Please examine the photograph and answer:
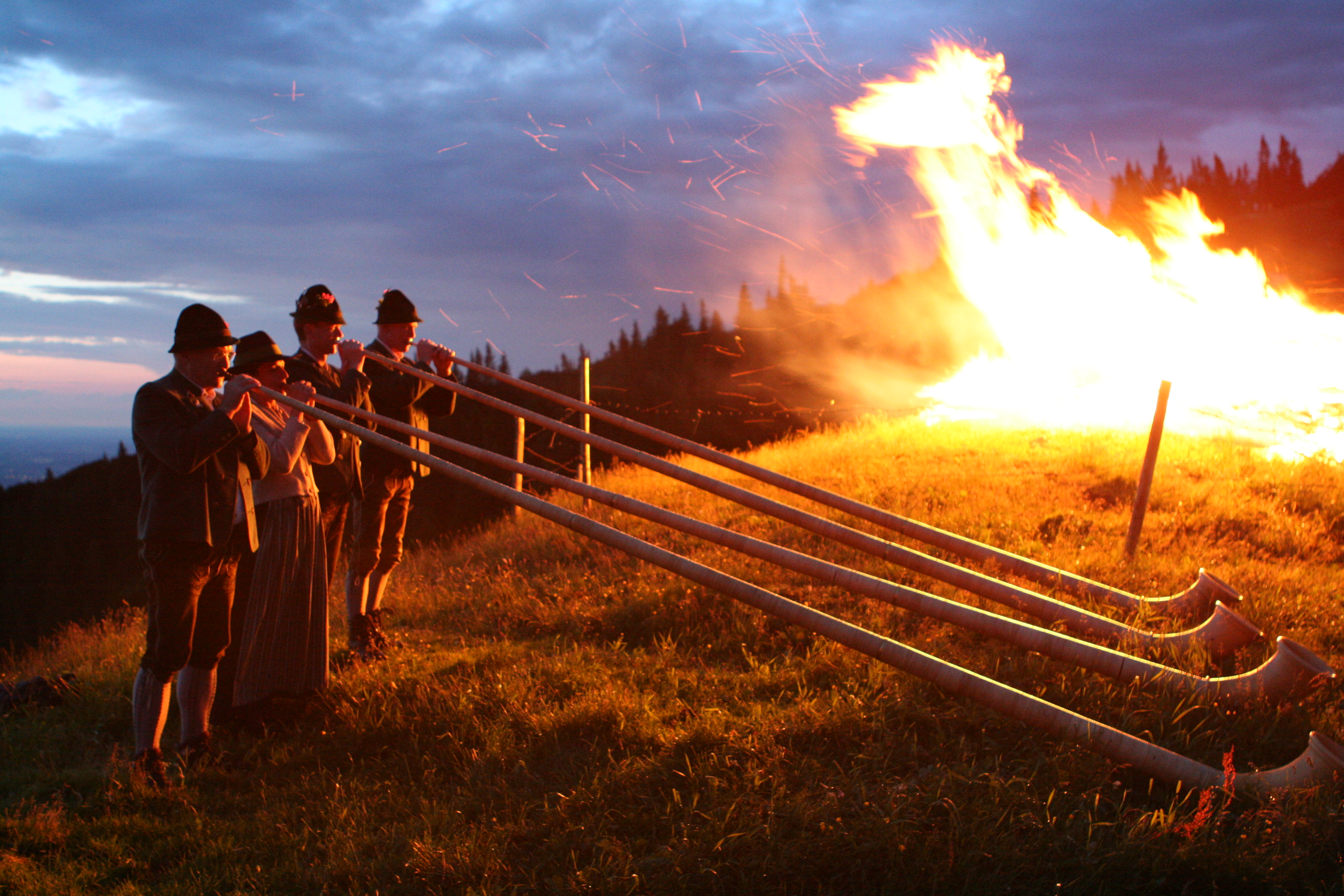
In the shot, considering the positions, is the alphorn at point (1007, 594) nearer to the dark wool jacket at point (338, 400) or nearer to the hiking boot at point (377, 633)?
the dark wool jacket at point (338, 400)

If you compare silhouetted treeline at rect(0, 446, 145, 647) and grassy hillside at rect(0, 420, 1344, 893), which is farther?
silhouetted treeline at rect(0, 446, 145, 647)

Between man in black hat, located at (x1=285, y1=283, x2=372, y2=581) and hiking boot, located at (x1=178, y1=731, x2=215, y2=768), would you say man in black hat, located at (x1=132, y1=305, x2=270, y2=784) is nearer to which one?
hiking boot, located at (x1=178, y1=731, x2=215, y2=768)

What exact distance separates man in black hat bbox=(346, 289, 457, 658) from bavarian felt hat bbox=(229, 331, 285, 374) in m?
1.17

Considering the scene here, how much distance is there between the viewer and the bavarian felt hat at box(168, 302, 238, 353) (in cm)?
477

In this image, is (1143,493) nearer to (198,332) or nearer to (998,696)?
(998,696)

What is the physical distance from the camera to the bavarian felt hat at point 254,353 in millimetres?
5250

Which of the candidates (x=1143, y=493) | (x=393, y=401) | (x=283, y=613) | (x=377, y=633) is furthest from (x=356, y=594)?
(x=1143, y=493)

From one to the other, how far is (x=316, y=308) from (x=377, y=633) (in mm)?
2688

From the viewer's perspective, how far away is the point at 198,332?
4824mm

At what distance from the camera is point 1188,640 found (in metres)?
4.83

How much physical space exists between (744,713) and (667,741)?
0.55 metres

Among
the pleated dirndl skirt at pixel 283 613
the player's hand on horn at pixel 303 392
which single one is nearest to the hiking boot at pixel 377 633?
the pleated dirndl skirt at pixel 283 613

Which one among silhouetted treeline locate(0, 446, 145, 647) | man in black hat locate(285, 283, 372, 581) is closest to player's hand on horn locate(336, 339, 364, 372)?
man in black hat locate(285, 283, 372, 581)

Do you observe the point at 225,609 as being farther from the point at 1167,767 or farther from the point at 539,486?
the point at 539,486
